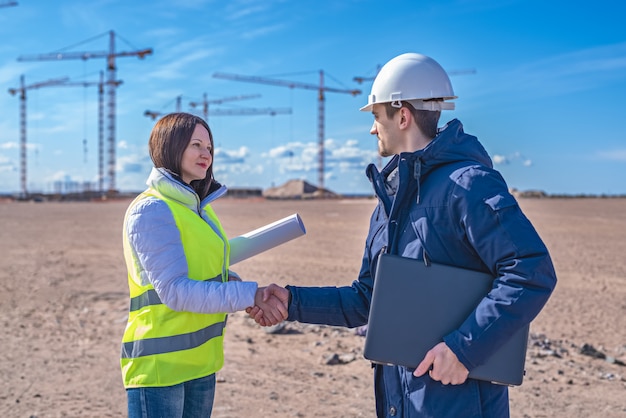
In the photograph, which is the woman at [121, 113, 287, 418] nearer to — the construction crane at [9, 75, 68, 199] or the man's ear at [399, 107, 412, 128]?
the man's ear at [399, 107, 412, 128]

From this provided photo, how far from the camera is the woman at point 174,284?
2801 millimetres

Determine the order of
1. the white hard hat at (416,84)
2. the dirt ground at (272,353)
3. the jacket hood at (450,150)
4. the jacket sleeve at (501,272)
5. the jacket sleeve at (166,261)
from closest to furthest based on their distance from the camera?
the jacket sleeve at (501,272), the jacket hood at (450,150), the white hard hat at (416,84), the jacket sleeve at (166,261), the dirt ground at (272,353)

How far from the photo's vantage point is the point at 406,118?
2.65 metres

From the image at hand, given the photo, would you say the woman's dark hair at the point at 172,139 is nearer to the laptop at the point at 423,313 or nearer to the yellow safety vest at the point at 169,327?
the yellow safety vest at the point at 169,327

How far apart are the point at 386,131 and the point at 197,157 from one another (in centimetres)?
89

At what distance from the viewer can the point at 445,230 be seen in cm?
243

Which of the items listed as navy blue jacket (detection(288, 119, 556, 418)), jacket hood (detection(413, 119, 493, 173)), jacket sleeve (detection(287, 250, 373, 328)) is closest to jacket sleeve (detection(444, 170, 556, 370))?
navy blue jacket (detection(288, 119, 556, 418))

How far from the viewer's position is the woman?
2.80m

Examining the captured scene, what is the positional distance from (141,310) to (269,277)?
10.4m

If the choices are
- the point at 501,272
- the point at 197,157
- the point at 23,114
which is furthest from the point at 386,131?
the point at 23,114

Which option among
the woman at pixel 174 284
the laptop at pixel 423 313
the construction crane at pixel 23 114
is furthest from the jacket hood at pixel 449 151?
the construction crane at pixel 23 114

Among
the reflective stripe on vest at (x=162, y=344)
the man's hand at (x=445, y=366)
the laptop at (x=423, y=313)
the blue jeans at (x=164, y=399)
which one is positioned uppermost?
the laptop at (x=423, y=313)

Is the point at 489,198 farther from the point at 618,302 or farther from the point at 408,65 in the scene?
the point at 618,302

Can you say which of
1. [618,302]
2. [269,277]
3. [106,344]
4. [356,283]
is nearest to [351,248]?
[269,277]
